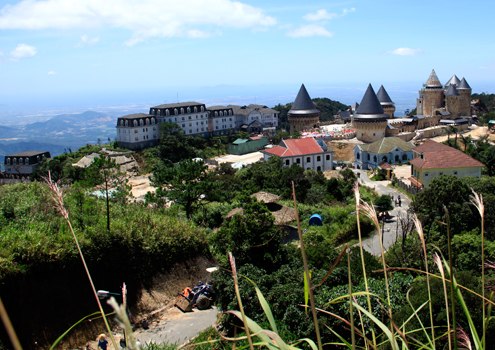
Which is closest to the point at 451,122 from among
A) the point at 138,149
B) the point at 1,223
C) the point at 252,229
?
the point at 138,149

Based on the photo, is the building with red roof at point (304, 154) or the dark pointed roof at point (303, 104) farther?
the dark pointed roof at point (303, 104)

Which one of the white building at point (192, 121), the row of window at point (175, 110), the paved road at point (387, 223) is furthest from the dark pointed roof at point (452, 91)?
the row of window at point (175, 110)

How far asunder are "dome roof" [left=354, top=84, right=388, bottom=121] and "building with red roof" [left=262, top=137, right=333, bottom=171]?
6.22 metres

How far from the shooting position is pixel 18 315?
8469 millimetres

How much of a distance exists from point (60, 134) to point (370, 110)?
120420 mm

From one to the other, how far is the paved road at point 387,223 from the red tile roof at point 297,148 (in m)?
3.45

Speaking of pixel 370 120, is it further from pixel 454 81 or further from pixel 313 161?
pixel 454 81

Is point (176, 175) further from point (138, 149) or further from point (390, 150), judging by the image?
point (138, 149)

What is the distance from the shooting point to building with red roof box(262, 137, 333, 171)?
30.2m

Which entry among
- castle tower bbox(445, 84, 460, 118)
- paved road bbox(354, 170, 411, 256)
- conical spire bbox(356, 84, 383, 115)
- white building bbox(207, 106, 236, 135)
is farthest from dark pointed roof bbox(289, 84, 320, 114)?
castle tower bbox(445, 84, 460, 118)

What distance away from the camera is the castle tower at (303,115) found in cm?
4247

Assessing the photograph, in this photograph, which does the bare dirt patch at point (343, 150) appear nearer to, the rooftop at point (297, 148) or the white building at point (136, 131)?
the rooftop at point (297, 148)

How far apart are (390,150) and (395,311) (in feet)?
81.1

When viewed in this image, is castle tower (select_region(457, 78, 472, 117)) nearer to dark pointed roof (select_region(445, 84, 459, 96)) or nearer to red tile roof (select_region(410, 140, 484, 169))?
dark pointed roof (select_region(445, 84, 459, 96))
